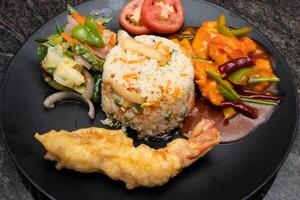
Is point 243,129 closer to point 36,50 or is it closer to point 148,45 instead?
point 148,45

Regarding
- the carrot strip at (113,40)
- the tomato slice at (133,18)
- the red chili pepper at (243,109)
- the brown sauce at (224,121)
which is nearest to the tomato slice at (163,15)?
the tomato slice at (133,18)

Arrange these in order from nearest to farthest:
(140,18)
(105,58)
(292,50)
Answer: (105,58) < (140,18) < (292,50)

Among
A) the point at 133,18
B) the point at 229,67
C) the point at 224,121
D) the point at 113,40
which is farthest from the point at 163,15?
the point at 224,121

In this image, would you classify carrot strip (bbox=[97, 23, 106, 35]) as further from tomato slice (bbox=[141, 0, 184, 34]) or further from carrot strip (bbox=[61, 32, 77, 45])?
tomato slice (bbox=[141, 0, 184, 34])

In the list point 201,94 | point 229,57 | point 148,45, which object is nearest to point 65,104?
point 148,45

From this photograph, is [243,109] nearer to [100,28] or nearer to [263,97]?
[263,97]
